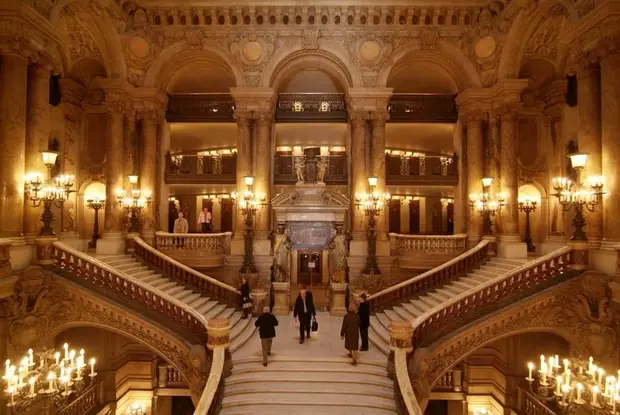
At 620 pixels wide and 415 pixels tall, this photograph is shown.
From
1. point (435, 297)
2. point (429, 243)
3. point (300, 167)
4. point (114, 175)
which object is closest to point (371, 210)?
point (429, 243)

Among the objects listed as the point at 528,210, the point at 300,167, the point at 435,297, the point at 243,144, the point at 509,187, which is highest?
the point at 243,144

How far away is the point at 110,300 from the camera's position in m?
→ 11.3

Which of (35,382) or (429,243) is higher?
(429,243)

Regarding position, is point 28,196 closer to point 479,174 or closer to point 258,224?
point 258,224

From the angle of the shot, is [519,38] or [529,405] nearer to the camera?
[529,405]

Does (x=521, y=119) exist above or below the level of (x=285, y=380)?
above

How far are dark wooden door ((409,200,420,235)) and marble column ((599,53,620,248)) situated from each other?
1369 centimetres

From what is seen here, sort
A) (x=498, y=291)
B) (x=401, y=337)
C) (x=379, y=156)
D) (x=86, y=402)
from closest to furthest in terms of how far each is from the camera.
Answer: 1. (x=401, y=337)
2. (x=498, y=291)
3. (x=86, y=402)
4. (x=379, y=156)

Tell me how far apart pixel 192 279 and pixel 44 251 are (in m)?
4.79

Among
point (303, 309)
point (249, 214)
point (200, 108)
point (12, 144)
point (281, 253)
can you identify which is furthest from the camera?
point (200, 108)

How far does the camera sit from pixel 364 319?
36.1 feet

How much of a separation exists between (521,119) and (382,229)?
8.15m

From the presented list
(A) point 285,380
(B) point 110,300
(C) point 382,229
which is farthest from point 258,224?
(A) point 285,380

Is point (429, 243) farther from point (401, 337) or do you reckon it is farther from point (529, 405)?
point (401, 337)
